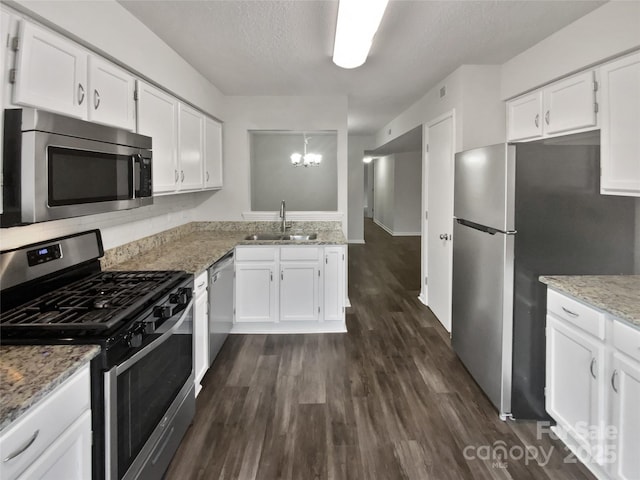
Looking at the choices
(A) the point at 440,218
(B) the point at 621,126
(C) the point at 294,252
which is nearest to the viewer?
(B) the point at 621,126

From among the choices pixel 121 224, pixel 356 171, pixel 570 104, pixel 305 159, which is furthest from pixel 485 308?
pixel 356 171

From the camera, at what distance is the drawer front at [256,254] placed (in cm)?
384

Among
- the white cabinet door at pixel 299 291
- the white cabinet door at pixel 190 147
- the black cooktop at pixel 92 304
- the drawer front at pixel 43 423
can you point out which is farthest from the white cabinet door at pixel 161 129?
the drawer front at pixel 43 423

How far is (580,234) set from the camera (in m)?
2.41

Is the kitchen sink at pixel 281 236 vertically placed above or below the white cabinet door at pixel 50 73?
below

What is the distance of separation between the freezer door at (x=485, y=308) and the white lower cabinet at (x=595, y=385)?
27cm

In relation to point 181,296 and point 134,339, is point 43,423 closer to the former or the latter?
point 134,339

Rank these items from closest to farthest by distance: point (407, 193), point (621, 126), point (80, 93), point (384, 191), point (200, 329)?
point (80, 93), point (621, 126), point (200, 329), point (407, 193), point (384, 191)

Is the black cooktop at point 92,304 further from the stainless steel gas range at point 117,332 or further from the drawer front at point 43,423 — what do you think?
the drawer front at point 43,423

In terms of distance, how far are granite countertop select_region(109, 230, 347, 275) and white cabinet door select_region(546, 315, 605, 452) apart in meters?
2.04

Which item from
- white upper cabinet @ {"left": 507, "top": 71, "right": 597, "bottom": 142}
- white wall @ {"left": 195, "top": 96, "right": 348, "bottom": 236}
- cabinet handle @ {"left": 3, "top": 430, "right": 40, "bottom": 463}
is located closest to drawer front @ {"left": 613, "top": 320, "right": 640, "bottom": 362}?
white upper cabinet @ {"left": 507, "top": 71, "right": 597, "bottom": 142}

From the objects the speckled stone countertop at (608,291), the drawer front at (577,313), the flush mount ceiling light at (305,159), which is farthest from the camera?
the flush mount ceiling light at (305,159)

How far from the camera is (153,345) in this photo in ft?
5.91

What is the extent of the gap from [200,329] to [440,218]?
2.69 m
